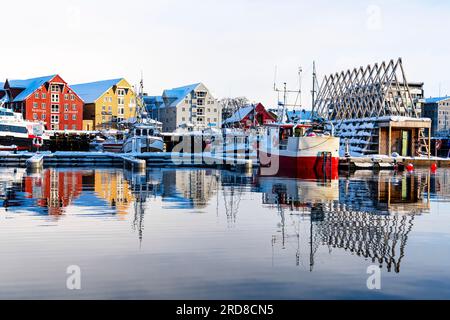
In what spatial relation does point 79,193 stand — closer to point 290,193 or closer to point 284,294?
point 290,193

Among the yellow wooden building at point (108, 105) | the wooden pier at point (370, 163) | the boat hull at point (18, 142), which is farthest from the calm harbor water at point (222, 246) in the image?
the yellow wooden building at point (108, 105)

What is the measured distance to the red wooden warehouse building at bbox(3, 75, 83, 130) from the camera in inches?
4141

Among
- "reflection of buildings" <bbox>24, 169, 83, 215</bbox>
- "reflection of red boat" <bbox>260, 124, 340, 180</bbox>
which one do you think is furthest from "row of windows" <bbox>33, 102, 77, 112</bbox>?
"reflection of buildings" <bbox>24, 169, 83, 215</bbox>

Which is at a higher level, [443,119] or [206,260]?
[443,119]

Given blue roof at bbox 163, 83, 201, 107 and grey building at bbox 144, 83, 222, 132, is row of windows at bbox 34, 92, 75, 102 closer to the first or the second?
grey building at bbox 144, 83, 222, 132

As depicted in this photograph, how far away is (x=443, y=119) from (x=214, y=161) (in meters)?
106

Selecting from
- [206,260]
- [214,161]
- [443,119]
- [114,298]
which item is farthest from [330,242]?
[443,119]

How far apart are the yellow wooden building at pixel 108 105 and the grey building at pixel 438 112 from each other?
7615 cm

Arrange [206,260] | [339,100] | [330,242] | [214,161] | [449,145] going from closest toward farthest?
[206,260], [330,242], [214,161], [339,100], [449,145]

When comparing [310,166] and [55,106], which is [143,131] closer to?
[55,106]

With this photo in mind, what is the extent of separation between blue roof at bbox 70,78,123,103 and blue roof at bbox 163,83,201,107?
12.5 metres

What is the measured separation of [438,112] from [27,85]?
96.7 metres

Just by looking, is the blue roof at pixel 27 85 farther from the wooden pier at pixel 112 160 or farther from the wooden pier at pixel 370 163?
the wooden pier at pixel 370 163

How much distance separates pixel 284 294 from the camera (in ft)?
A: 34.3
